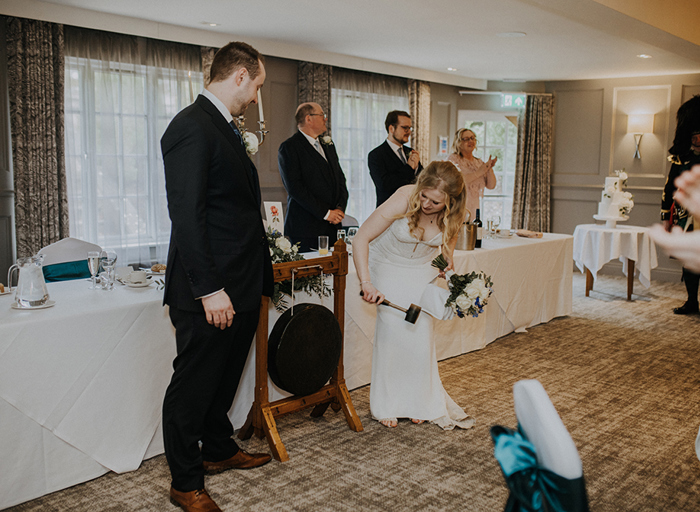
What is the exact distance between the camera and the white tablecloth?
622cm

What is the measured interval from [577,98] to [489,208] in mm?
1950

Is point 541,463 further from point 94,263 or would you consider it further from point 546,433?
point 94,263

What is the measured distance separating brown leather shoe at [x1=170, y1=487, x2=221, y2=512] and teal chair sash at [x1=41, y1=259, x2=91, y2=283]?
1.46 metres

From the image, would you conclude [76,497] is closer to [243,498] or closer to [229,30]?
[243,498]

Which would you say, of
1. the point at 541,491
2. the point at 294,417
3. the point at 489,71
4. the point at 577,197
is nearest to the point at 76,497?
the point at 294,417

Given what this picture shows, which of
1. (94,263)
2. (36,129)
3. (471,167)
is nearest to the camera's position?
(94,263)

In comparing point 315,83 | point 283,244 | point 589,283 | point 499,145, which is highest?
point 315,83

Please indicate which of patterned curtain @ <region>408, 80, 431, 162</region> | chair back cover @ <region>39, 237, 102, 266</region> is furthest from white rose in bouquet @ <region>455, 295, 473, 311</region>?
patterned curtain @ <region>408, 80, 431, 162</region>

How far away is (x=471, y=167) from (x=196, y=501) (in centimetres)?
400

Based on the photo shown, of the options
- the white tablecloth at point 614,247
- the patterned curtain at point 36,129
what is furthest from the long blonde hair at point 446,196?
the white tablecloth at point 614,247

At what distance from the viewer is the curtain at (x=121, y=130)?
535 cm

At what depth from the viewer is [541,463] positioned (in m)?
1.13

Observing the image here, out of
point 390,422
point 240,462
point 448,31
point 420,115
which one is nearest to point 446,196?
point 390,422

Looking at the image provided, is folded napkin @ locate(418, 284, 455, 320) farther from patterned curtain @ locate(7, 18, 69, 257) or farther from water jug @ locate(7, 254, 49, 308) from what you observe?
patterned curtain @ locate(7, 18, 69, 257)
